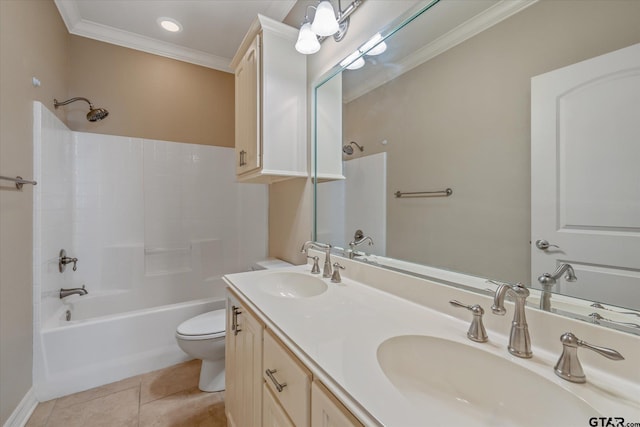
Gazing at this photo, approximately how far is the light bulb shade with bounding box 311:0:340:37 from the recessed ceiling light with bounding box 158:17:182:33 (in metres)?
1.47

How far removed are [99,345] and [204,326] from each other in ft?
2.41

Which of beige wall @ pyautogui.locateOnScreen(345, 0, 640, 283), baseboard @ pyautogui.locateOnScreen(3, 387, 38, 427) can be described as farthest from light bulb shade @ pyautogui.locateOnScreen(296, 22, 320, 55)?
baseboard @ pyautogui.locateOnScreen(3, 387, 38, 427)

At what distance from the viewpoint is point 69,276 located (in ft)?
6.74

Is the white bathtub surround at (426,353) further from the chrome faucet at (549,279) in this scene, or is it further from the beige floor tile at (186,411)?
the beige floor tile at (186,411)

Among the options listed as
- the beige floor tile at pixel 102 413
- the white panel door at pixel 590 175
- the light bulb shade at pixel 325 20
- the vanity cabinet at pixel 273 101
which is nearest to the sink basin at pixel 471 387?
the white panel door at pixel 590 175

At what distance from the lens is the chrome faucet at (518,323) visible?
626mm

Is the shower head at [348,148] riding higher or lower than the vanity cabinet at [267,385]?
higher

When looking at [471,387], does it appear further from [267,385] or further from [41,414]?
[41,414]

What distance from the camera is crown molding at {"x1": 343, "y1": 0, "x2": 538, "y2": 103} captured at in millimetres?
845

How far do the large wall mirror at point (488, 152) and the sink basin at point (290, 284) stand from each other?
0.26 meters

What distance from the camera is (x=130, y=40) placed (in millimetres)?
2273

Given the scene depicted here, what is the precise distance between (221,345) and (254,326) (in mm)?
838

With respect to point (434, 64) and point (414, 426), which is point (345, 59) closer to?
point (434, 64)

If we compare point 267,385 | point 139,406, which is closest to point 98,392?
point 139,406
